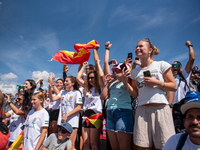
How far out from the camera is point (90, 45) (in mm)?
5195

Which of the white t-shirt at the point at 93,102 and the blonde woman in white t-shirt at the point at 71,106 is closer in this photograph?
the white t-shirt at the point at 93,102

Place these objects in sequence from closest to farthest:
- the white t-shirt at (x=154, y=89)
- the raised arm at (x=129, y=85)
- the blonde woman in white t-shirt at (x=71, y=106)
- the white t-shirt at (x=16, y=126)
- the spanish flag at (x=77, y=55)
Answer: the white t-shirt at (x=154, y=89) → the raised arm at (x=129, y=85) → the blonde woman in white t-shirt at (x=71, y=106) → the white t-shirt at (x=16, y=126) → the spanish flag at (x=77, y=55)

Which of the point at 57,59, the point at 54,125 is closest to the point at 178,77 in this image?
the point at 54,125

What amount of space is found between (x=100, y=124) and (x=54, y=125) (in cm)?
154

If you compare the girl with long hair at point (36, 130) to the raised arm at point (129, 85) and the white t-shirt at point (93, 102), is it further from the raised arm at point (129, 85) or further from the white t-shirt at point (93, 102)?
the raised arm at point (129, 85)

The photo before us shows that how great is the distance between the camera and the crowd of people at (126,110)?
5.92 ft

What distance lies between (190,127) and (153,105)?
2.31 ft

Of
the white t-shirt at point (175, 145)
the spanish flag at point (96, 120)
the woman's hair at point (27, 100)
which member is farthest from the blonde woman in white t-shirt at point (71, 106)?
the white t-shirt at point (175, 145)

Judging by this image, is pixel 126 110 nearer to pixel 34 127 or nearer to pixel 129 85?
pixel 129 85

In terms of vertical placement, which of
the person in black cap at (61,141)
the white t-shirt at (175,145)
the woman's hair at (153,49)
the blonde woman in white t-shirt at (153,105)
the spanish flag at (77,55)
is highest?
the spanish flag at (77,55)

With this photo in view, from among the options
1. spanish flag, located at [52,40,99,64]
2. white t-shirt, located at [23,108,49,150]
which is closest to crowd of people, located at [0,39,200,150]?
white t-shirt, located at [23,108,49,150]

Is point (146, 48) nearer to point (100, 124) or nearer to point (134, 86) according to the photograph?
point (134, 86)

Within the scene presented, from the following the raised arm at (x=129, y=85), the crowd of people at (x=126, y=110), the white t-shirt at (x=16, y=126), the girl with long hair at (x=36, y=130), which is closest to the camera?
the crowd of people at (x=126, y=110)

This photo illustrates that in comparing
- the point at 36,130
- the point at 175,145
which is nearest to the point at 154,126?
the point at 175,145
